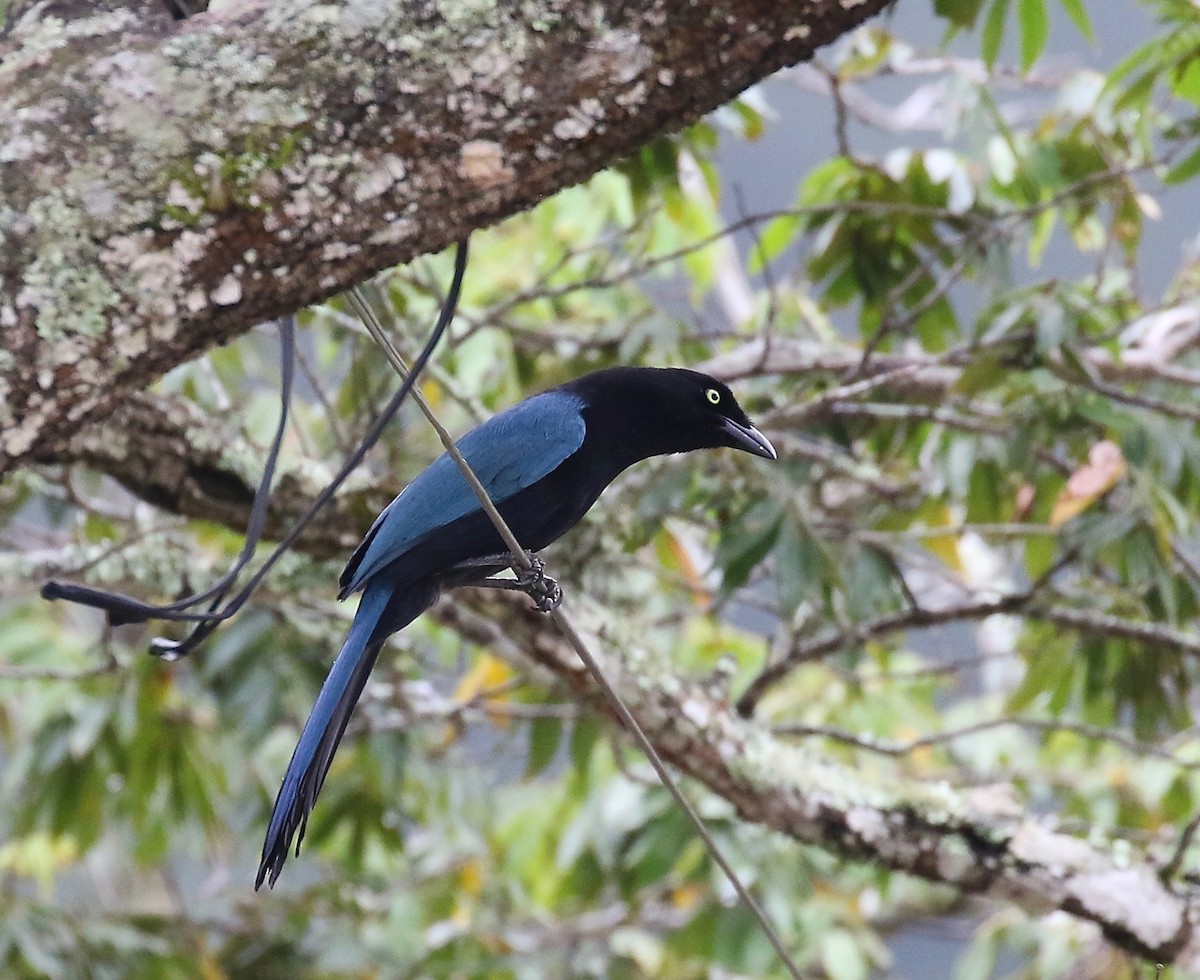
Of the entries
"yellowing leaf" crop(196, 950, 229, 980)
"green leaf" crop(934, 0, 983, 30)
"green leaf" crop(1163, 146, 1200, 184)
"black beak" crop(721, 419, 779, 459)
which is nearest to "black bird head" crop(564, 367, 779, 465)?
"black beak" crop(721, 419, 779, 459)

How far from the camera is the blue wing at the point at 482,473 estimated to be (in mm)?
2264

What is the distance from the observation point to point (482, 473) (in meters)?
2.46

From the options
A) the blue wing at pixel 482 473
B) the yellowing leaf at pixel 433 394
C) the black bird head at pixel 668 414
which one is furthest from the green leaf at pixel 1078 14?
the yellowing leaf at pixel 433 394

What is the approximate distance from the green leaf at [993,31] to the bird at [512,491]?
1255 mm

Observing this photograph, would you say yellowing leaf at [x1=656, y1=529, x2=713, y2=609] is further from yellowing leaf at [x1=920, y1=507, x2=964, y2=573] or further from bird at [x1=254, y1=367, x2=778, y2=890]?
bird at [x1=254, y1=367, x2=778, y2=890]

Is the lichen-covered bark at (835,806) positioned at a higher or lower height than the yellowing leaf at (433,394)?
lower

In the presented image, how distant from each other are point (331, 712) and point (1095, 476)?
2.76 m

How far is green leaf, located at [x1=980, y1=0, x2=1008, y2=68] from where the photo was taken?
3221 mm

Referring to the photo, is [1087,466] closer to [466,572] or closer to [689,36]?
[466,572]

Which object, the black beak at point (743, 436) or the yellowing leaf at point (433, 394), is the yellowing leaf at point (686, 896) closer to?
the yellowing leaf at point (433, 394)

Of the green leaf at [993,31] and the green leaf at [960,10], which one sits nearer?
the green leaf at [960,10]

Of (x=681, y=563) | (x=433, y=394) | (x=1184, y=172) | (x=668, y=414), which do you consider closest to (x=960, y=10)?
(x=1184, y=172)

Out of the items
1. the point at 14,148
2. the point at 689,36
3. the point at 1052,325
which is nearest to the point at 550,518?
the point at 689,36

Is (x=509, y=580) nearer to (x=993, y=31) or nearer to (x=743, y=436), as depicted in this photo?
(x=743, y=436)
